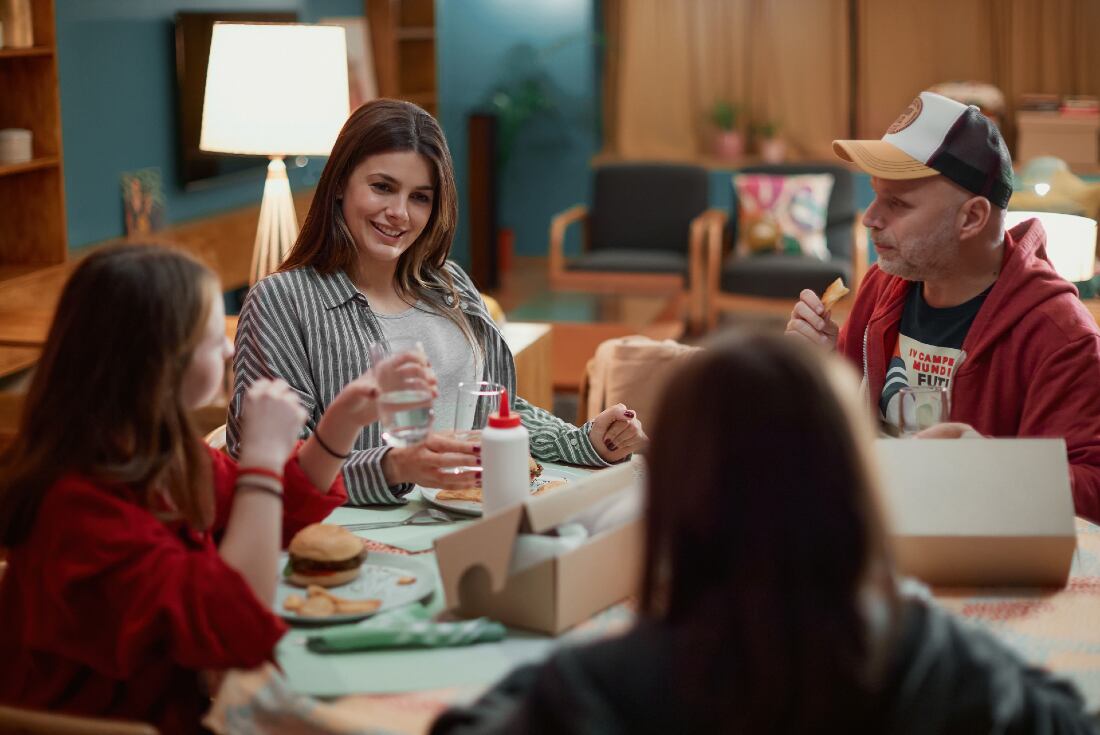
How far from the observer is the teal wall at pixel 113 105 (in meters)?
5.00

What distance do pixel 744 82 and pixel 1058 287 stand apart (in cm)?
645

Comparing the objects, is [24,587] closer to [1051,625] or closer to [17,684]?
[17,684]

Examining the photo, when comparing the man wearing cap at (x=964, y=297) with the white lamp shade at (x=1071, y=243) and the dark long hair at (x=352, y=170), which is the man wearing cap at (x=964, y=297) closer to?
the dark long hair at (x=352, y=170)

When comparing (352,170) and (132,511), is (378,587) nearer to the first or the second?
(132,511)

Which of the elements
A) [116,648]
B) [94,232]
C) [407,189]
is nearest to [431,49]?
[94,232]

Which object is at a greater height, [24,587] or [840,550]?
[840,550]

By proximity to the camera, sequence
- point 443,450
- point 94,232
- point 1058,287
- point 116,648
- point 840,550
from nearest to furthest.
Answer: point 840,550
point 116,648
point 443,450
point 1058,287
point 94,232

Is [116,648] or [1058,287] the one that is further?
[1058,287]

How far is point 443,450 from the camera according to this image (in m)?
1.92

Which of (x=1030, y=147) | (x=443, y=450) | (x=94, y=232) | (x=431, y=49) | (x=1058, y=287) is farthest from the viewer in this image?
(x=431, y=49)

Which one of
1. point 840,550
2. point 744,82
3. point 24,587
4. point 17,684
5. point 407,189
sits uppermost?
point 744,82

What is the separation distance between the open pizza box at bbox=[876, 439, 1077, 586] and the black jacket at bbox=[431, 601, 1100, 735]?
0.52 metres

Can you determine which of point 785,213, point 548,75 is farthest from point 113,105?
point 548,75

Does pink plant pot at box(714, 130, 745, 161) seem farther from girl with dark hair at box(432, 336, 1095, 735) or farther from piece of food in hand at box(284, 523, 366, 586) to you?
girl with dark hair at box(432, 336, 1095, 735)
